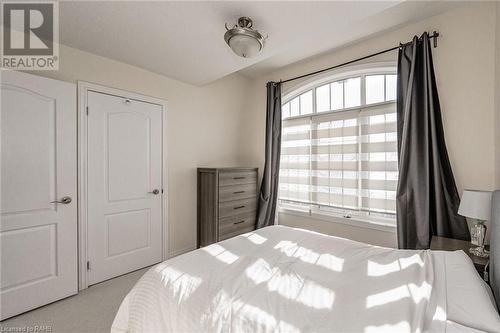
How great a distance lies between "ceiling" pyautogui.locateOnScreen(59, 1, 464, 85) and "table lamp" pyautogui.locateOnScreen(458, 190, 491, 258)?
5.07 feet

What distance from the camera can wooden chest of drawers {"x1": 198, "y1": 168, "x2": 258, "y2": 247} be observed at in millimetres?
3135

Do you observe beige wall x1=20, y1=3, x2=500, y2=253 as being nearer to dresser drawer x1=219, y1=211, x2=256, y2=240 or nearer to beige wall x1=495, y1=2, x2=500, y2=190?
beige wall x1=495, y1=2, x2=500, y2=190

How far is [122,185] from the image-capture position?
265 centimetres

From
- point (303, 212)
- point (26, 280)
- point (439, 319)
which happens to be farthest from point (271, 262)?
point (26, 280)

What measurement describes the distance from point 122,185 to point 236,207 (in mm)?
1522

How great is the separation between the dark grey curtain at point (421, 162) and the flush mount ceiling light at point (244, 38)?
168 centimetres

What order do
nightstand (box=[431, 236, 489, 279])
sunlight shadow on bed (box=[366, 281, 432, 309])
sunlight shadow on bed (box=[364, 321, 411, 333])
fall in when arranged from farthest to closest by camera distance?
nightstand (box=[431, 236, 489, 279])
sunlight shadow on bed (box=[366, 281, 432, 309])
sunlight shadow on bed (box=[364, 321, 411, 333])

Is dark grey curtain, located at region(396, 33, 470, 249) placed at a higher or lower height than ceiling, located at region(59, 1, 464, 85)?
lower

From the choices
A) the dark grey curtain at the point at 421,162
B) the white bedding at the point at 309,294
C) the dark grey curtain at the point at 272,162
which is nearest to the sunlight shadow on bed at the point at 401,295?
the white bedding at the point at 309,294

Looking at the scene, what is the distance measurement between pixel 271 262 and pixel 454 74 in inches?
98.3

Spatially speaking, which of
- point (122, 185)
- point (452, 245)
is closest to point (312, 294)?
point (452, 245)

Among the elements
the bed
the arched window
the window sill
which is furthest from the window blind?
the bed

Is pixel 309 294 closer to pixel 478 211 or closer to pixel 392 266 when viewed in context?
pixel 392 266

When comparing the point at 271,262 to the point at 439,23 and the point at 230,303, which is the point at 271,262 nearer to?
the point at 230,303
